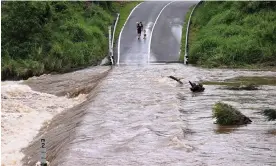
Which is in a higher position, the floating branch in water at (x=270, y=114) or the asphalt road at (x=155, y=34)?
the asphalt road at (x=155, y=34)

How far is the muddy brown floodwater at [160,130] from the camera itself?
13375 mm

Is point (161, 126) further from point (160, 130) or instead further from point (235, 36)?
point (235, 36)

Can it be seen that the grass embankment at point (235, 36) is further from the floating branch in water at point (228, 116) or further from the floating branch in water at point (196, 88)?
the floating branch in water at point (228, 116)

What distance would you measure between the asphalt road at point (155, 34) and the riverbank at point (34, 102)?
3.36 meters

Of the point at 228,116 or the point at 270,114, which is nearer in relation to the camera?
the point at 228,116

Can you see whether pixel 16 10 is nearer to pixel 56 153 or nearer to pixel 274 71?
pixel 274 71

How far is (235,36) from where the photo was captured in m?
Result: 33.0

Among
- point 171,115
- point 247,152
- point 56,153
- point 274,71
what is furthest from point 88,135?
point 274,71

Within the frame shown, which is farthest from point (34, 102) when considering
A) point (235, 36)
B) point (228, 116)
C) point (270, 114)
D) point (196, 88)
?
point (235, 36)

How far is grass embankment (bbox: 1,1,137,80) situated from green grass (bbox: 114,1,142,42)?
187 cm

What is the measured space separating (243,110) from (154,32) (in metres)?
19.2

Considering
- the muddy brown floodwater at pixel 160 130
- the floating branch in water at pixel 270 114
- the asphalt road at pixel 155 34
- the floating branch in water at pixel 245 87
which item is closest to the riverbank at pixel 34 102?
the muddy brown floodwater at pixel 160 130

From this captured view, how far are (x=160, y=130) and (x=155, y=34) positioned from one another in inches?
838

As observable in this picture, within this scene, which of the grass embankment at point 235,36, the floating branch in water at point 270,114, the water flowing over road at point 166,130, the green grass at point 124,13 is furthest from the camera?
the green grass at point 124,13
